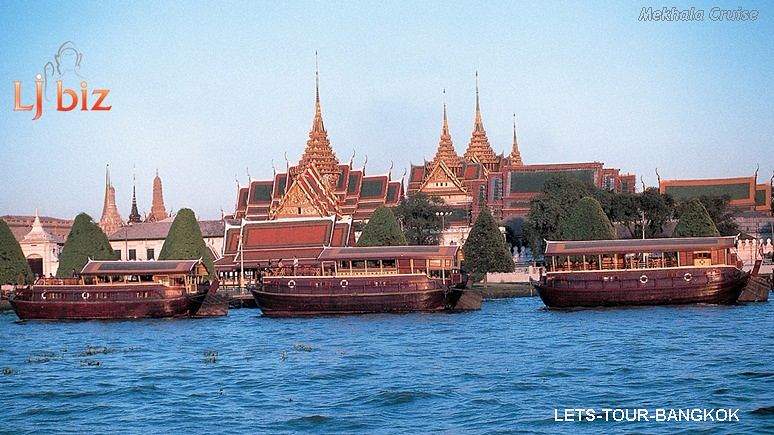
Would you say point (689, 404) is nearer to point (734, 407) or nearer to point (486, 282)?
point (734, 407)

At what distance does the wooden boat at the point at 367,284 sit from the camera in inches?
2379

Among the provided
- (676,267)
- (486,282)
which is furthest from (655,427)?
(486,282)

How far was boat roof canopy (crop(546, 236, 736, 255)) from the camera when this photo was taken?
59844mm

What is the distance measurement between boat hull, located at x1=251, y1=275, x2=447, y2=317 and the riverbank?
1450 cm

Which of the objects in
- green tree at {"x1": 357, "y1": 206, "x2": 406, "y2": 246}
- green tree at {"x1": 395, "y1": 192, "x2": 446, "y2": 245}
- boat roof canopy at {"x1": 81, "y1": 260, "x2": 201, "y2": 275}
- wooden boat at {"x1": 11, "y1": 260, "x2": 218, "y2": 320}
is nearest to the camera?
wooden boat at {"x1": 11, "y1": 260, "x2": 218, "y2": 320}

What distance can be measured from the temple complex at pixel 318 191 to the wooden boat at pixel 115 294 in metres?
42.5

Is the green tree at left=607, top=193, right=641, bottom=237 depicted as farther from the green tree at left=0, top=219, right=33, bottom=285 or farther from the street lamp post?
the green tree at left=0, top=219, right=33, bottom=285

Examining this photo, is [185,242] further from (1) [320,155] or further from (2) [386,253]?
(1) [320,155]

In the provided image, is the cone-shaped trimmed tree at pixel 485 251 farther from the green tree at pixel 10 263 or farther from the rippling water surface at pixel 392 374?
the green tree at pixel 10 263

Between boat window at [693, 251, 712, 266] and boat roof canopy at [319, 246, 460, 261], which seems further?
boat roof canopy at [319, 246, 460, 261]

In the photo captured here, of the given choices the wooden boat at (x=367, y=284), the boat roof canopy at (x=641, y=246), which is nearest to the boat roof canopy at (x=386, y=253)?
the wooden boat at (x=367, y=284)

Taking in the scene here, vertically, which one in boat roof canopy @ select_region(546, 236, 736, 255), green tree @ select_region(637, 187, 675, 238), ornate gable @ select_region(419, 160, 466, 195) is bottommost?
boat roof canopy @ select_region(546, 236, 736, 255)

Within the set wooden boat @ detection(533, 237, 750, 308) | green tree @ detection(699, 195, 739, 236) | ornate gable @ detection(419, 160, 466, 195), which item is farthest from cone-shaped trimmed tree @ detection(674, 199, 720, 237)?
ornate gable @ detection(419, 160, 466, 195)

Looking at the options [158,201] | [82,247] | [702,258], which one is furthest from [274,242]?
[158,201]
